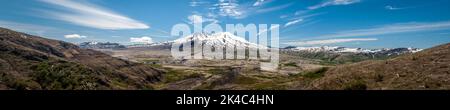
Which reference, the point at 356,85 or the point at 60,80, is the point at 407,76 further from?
the point at 60,80

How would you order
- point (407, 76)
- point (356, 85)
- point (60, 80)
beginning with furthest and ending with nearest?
point (60, 80) → point (356, 85) → point (407, 76)

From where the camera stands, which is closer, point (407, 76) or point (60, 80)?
point (407, 76)

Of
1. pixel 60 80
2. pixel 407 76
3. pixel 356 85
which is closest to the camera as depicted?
pixel 407 76

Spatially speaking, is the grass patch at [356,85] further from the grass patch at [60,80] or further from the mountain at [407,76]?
the grass patch at [60,80]

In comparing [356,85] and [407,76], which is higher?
[407,76]

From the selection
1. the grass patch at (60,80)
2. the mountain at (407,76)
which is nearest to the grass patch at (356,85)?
the mountain at (407,76)

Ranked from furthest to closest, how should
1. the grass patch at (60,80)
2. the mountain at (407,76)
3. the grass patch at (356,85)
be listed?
the grass patch at (60,80) < the grass patch at (356,85) < the mountain at (407,76)

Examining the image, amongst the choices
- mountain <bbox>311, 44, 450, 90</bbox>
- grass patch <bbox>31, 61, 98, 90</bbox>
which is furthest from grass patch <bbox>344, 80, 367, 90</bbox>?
grass patch <bbox>31, 61, 98, 90</bbox>

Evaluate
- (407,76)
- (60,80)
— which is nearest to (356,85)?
(407,76)
